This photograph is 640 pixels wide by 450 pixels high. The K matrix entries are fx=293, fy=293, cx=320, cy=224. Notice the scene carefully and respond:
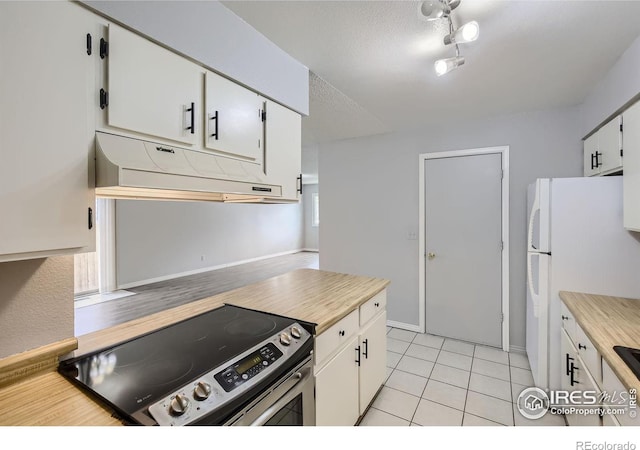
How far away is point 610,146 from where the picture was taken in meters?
2.03

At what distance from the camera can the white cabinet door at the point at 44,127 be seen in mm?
809

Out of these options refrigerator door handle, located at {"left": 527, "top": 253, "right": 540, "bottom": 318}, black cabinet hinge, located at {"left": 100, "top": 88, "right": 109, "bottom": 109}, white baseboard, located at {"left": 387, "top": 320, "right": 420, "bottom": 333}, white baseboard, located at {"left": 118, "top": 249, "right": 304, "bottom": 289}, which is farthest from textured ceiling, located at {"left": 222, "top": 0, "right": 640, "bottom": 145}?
white baseboard, located at {"left": 118, "top": 249, "right": 304, "bottom": 289}

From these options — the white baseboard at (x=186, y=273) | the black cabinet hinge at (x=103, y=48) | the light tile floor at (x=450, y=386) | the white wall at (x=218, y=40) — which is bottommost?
the light tile floor at (x=450, y=386)

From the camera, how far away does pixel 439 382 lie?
241cm

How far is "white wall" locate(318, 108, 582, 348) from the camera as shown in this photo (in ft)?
9.14

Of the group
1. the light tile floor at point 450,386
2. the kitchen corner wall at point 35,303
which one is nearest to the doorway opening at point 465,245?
the light tile floor at point 450,386

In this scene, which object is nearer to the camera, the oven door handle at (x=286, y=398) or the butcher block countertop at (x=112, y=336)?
the butcher block countertop at (x=112, y=336)

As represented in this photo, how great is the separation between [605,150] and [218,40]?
2.67 meters

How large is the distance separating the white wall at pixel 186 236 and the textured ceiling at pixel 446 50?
4.69 m

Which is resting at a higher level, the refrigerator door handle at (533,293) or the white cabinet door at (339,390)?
the refrigerator door handle at (533,293)

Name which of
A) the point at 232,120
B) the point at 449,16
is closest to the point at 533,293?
the point at 449,16

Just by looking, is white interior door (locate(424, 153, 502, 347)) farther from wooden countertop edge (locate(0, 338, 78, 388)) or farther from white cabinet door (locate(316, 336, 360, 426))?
wooden countertop edge (locate(0, 338, 78, 388))

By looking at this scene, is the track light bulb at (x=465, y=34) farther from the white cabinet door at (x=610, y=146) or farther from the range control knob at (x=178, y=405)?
the range control knob at (x=178, y=405)

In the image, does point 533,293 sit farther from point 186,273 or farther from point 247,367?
point 186,273
